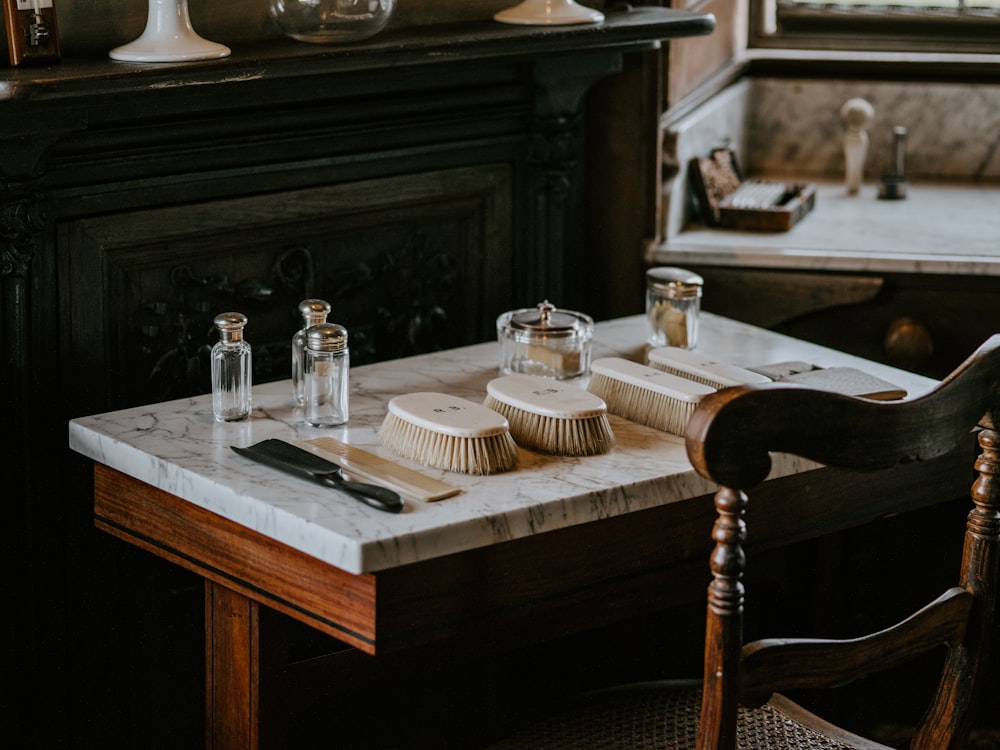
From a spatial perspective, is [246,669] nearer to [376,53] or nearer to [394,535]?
[394,535]

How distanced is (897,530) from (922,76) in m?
1.04

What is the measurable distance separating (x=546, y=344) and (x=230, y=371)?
43cm

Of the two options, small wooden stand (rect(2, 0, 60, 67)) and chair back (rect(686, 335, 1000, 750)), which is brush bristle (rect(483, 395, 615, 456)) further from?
small wooden stand (rect(2, 0, 60, 67))

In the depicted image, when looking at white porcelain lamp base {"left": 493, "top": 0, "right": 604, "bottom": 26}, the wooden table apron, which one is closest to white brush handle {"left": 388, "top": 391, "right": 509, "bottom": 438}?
the wooden table apron

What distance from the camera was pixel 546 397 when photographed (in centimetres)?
173

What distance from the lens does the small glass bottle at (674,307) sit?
2.10 meters

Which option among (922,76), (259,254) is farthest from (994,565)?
(922,76)

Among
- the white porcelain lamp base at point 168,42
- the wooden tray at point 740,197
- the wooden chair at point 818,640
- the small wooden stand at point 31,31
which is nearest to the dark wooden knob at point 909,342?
the wooden tray at point 740,197

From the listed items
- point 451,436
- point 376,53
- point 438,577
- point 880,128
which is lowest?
point 438,577

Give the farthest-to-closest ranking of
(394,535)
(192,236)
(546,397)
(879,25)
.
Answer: (879,25) < (192,236) < (546,397) < (394,535)

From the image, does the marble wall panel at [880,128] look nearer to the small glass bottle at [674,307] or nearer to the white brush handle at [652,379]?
the small glass bottle at [674,307]

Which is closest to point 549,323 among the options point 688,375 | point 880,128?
point 688,375

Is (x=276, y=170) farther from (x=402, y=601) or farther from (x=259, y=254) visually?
(x=402, y=601)

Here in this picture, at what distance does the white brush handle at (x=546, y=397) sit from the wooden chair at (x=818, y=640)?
35cm
